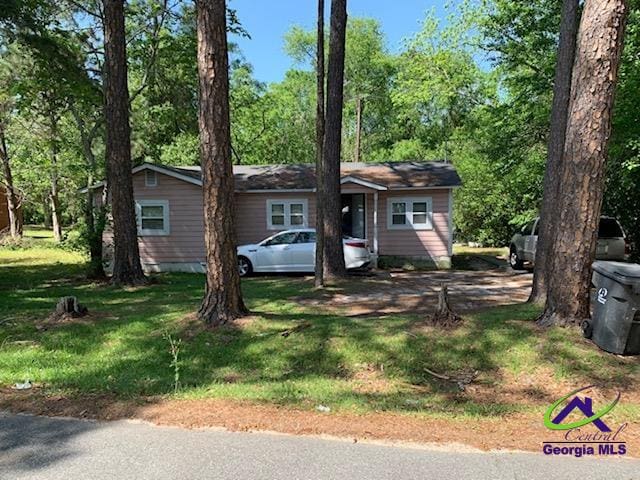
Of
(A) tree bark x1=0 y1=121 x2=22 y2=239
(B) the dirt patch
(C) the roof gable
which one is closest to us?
(B) the dirt patch

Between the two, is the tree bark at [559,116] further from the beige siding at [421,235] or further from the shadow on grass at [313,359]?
the beige siding at [421,235]

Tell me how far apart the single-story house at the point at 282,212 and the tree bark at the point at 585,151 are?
11133mm

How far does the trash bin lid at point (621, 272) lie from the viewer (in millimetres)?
5035

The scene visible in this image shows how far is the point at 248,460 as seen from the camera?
3.44m

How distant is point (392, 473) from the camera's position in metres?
3.24

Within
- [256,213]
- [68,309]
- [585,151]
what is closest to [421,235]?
[256,213]

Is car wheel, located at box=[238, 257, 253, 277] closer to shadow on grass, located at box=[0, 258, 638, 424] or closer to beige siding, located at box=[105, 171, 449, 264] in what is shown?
beige siding, located at box=[105, 171, 449, 264]

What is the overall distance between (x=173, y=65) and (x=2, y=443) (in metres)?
17.9

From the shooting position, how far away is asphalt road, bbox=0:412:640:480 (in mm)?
3238

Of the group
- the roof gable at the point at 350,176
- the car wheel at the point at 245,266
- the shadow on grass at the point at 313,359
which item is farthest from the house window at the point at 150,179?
the shadow on grass at the point at 313,359

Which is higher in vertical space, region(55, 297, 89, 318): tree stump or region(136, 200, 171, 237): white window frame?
region(136, 200, 171, 237): white window frame

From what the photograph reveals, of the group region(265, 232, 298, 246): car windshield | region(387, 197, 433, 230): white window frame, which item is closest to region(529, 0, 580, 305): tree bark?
region(265, 232, 298, 246): car windshield

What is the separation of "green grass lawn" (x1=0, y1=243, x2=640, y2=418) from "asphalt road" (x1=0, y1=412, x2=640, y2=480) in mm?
943

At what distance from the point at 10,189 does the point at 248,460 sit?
3014 centimetres
